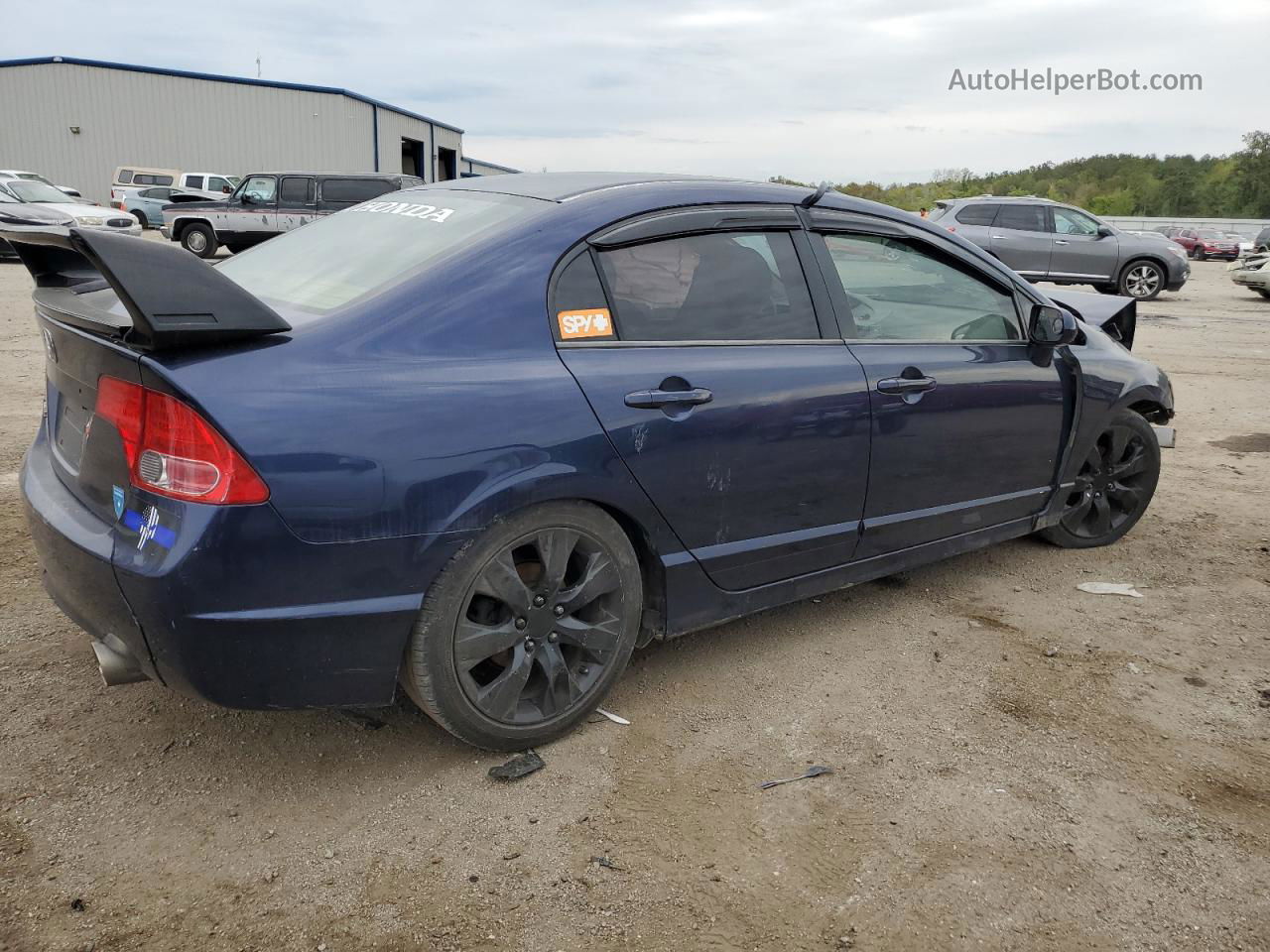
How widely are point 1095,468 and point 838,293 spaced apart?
189cm

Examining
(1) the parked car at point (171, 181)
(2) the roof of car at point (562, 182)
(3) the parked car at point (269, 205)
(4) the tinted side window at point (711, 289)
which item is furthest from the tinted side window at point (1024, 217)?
(1) the parked car at point (171, 181)

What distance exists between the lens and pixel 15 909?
7.05 feet

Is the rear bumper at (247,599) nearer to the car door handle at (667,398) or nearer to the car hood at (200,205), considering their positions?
the car door handle at (667,398)

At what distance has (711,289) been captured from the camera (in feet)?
10.2

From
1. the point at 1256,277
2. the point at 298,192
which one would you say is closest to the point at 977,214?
the point at 1256,277

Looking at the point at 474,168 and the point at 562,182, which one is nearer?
the point at 562,182

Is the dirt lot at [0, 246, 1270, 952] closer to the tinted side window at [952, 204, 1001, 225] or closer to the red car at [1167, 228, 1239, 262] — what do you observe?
the tinted side window at [952, 204, 1001, 225]

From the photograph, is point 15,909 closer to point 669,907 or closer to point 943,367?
point 669,907

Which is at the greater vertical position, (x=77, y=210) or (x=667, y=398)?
(x=77, y=210)

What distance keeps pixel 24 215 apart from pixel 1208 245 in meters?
40.0

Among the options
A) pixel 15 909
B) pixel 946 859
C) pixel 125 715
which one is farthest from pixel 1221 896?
pixel 125 715

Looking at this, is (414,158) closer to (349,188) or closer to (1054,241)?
(349,188)

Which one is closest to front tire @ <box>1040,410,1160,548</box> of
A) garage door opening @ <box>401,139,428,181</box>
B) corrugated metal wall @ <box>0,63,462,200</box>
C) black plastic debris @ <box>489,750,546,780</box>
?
black plastic debris @ <box>489,750,546,780</box>

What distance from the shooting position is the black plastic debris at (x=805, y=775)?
2.74 m
